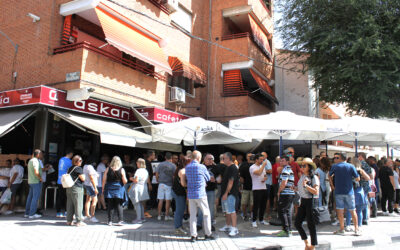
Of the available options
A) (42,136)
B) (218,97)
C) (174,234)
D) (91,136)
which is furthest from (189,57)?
(174,234)

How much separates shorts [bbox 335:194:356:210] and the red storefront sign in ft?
21.7

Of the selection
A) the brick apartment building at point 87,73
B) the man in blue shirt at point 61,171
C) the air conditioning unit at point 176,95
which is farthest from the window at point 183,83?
the man in blue shirt at point 61,171

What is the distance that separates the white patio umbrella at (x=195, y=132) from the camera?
28.8 feet

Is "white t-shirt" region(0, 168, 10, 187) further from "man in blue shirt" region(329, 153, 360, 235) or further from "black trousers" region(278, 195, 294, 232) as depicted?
"man in blue shirt" region(329, 153, 360, 235)

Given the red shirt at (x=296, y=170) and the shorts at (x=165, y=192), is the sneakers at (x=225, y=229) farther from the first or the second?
the red shirt at (x=296, y=170)

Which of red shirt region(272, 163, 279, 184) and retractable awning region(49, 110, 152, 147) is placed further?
red shirt region(272, 163, 279, 184)

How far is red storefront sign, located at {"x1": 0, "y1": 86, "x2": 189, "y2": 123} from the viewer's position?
30.5 feet

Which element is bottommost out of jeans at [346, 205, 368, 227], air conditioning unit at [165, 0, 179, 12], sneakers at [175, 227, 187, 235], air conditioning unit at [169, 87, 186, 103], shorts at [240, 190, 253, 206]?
sneakers at [175, 227, 187, 235]

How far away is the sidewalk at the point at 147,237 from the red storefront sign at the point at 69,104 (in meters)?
3.34

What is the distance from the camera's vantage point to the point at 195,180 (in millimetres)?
6637

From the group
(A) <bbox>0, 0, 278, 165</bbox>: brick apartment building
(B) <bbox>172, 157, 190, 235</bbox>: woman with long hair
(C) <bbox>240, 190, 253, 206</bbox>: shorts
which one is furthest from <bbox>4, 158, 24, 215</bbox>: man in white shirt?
(C) <bbox>240, 190, 253, 206</bbox>: shorts

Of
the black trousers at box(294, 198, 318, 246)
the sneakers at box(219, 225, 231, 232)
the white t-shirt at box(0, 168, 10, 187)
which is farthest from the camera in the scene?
the white t-shirt at box(0, 168, 10, 187)

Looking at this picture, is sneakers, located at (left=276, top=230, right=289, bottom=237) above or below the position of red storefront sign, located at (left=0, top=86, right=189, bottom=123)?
below

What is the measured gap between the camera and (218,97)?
1584 cm
